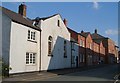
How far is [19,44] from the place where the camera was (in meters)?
25.4

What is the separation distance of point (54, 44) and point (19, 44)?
Result: 950 centimetres

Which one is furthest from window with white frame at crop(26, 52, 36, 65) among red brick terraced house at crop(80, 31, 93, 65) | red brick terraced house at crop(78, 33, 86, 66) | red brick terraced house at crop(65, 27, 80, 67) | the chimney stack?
red brick terraced house at crop(80, 31, 93, 65)

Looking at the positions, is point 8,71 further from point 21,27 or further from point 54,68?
point 54,68

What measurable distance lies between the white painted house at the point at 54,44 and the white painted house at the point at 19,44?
1.65m

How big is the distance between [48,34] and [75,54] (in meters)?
13.2

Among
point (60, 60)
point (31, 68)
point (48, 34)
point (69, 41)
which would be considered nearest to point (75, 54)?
point (69, 41)

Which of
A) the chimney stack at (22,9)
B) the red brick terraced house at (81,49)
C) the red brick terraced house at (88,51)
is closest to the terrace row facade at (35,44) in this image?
the chimney stack at (22,9)

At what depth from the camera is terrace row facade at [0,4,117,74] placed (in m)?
24.2

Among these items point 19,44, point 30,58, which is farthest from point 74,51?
point 19,44

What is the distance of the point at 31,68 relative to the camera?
27797 mm

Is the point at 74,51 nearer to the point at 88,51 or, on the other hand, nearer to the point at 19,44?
the point at 88,51

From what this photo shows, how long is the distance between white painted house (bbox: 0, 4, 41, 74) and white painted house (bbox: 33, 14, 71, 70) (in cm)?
165

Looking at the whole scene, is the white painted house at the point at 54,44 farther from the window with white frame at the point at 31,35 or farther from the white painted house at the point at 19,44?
the window with white frame at the point at 31,35

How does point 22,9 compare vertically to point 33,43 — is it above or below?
above
